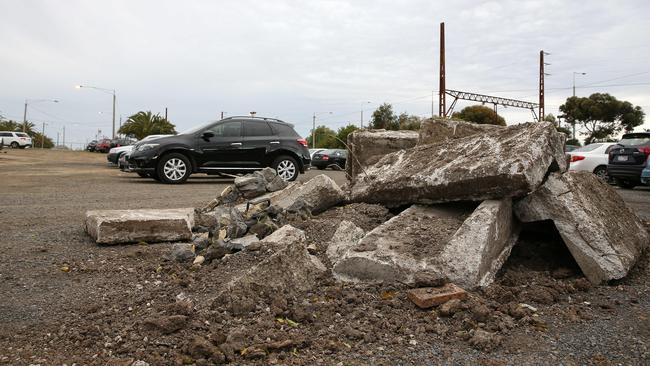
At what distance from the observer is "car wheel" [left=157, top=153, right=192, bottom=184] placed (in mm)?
12422

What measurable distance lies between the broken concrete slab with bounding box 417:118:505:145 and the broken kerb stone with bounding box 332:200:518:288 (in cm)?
217

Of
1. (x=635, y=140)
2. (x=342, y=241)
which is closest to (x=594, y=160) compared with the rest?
(x=635, y=140)

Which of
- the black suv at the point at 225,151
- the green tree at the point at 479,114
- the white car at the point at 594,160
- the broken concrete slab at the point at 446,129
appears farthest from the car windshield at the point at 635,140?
the green tree at the point at 479,114

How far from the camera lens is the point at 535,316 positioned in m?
3.29

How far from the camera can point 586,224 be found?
4031mm

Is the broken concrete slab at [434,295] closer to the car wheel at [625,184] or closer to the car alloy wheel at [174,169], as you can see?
the car alloy wheel at [174,169]

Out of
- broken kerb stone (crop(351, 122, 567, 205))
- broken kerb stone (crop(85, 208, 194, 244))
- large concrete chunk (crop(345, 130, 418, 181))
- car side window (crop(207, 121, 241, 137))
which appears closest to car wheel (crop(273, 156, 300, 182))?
car side window (crop(207, 121, 241, 137))

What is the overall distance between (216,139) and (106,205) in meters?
4.88

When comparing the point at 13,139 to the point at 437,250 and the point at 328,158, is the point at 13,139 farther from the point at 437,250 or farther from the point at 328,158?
the point at 437,250

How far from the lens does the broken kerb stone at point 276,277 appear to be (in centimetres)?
335

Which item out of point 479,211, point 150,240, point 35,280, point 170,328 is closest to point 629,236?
point 479,211

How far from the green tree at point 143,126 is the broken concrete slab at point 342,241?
151ft

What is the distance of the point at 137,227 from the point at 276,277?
7.05 feet

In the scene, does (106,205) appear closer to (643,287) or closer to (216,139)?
(216,139)
